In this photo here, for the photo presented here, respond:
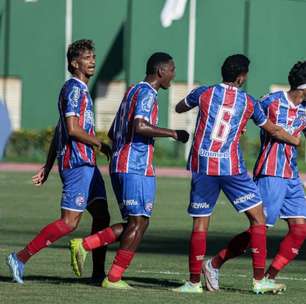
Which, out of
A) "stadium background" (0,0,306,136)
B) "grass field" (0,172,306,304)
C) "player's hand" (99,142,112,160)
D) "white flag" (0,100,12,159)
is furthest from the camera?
"stadium background" (0,0,306,136)

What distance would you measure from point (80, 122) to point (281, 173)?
175cm

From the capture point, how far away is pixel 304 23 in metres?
46.6

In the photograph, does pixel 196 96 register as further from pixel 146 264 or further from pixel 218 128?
pixel 146 264

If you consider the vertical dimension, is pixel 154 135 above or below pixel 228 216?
above

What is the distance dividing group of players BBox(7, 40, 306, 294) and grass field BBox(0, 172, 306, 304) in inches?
11.2

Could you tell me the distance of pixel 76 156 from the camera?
1143cm

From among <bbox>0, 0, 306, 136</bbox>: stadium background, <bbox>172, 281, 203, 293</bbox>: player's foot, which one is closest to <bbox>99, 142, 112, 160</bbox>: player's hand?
<bbox>172, 281, 203, 293</bbox>: player's foot

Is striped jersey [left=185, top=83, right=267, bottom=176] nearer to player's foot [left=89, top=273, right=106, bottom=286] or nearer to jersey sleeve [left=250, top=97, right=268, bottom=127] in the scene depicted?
jersey sleeve [left=250, top=97, right=268, bottom=127]

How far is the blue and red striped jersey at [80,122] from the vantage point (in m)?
11.4

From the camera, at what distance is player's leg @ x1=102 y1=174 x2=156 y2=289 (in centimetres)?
1117

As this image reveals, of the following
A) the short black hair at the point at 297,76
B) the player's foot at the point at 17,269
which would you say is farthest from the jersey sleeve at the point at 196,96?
the player's foot at the point at 17,269

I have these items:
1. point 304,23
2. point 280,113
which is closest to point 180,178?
point 304,23

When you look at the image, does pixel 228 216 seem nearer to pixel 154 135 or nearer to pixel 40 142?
pixel 154 135

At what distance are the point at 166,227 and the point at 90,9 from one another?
25771 millimetres
